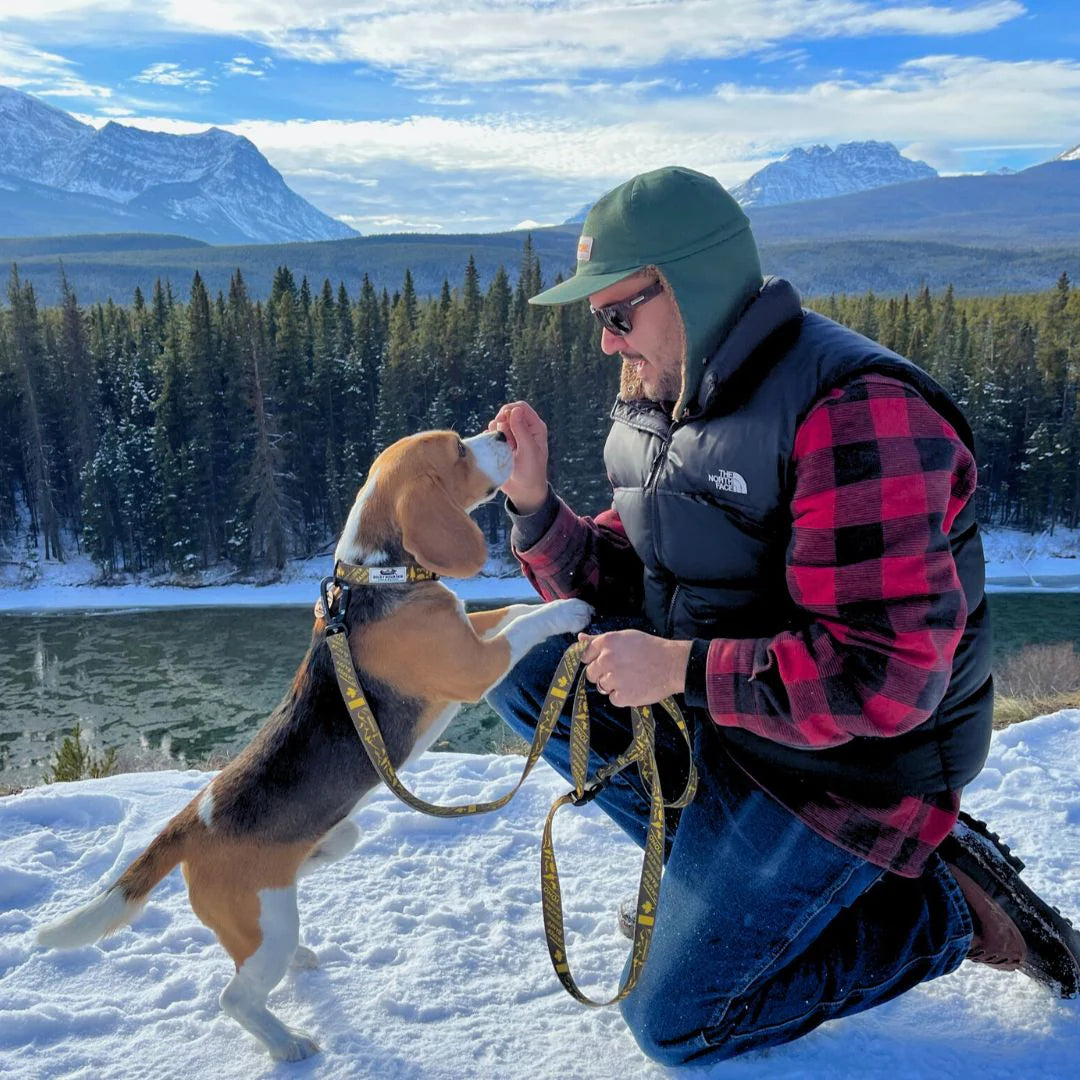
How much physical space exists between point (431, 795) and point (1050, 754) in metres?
4.22

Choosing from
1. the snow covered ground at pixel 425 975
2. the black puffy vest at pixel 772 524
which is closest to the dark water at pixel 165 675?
the snow covered ground at pixel 425 975

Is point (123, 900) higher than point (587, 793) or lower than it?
lower

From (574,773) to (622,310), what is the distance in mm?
1997

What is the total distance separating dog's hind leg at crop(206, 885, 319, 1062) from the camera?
3.69 meters

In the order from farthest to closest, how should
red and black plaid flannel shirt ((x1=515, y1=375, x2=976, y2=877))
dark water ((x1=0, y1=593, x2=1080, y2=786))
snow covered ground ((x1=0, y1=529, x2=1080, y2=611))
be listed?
snow covered ground ((x1=0, y1=529, x2=1080, y2=611)) → dark water ((x1=0, y1=593, x2=1080, y2=786)) → red and black plaid flannel shirt ((x1=515, y1=375, x2=976, y2=877))

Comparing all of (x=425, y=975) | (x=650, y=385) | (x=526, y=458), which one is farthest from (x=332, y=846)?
(x=650, y=385)

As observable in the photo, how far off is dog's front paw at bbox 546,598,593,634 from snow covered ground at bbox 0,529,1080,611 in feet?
136

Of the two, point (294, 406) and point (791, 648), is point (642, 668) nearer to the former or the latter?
point (791, 648)

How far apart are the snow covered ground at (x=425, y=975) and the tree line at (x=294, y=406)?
4563 centimetres

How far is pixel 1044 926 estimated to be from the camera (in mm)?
3811

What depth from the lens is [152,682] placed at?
1443 inches

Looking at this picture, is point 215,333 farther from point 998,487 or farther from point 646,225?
point 646,225

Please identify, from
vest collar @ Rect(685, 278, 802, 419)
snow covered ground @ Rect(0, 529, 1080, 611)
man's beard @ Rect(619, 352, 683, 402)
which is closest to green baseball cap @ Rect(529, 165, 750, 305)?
vest collar @ Rect(685, 278, 802, 419)

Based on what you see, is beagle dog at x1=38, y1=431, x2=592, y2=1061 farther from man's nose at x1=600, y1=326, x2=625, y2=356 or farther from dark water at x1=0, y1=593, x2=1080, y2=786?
dark water at x1=0, y1=593, x2=1080, y2=786
